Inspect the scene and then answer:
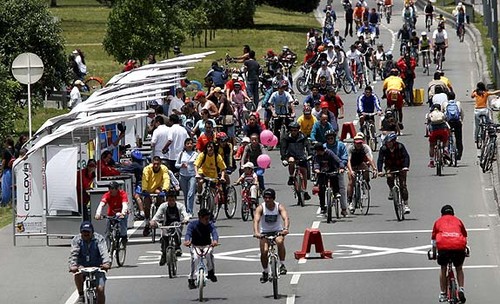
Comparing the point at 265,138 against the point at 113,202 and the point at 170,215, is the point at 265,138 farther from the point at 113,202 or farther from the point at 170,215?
the point at 170,215

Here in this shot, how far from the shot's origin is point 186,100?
41.2 meters

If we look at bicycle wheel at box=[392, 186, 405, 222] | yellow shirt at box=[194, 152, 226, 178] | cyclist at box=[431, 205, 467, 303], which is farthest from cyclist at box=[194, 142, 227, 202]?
cyclist at box=[431, 205, 467, 303]

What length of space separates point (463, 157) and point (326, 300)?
16.8 metres

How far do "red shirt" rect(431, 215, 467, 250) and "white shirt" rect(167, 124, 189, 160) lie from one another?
11.9 m

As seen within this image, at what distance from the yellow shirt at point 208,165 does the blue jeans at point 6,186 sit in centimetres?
703

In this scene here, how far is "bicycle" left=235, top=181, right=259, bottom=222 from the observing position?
32.2 metres

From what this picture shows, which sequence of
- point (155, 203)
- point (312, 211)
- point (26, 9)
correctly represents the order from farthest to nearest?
point (26, 9), point (312, 211), point (155, 203)

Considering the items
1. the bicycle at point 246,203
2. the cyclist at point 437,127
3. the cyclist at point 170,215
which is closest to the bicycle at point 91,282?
the cyclist at point 170,215

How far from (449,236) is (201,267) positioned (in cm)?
407

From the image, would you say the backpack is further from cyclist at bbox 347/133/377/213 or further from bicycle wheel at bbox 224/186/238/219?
bicycle wheel at bbox 224/186/238/219

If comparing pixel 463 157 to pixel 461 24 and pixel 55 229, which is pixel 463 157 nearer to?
pixel 55 229

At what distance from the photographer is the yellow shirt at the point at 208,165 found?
1261 inches

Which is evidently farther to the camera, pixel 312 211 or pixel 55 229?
pixel 312 211

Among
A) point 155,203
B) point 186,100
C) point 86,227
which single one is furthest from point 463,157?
point 86,227
